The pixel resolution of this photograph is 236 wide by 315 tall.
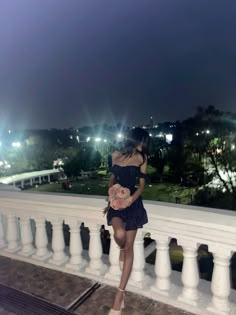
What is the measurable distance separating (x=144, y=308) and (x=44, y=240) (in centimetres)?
121

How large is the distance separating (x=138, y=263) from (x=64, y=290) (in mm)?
721

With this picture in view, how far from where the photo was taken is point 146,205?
2.26 metres

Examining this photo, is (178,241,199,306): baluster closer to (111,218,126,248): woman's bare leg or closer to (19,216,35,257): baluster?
(111,218,126,248): woman's bare leg

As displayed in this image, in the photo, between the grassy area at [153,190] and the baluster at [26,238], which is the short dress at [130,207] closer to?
the baluster at [26,238]

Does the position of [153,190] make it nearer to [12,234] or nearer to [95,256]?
[12,234]

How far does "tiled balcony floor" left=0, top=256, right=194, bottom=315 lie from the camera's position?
7.37ft

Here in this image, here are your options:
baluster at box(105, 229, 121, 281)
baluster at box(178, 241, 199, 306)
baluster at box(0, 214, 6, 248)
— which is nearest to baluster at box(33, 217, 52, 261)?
baluster at box(0, 214, 6, 248)

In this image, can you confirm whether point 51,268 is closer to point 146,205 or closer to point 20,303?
point 20,303

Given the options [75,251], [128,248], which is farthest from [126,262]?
[75,251]

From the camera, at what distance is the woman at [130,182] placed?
2.10 m

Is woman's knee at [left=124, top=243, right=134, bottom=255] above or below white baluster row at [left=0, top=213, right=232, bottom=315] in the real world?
above

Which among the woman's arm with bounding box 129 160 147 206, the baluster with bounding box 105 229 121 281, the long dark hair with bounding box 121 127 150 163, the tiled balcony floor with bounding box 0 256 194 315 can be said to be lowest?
the tiled balcony floor with bounding box 0 256 194 315

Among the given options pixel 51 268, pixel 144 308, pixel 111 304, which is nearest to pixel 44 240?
pixel 51 268

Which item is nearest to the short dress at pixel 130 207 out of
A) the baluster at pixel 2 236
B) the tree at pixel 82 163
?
the baluster at pixel 2 236
